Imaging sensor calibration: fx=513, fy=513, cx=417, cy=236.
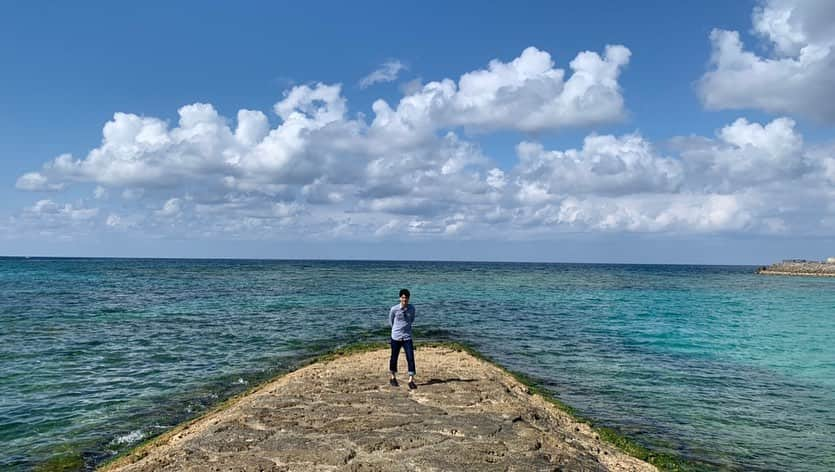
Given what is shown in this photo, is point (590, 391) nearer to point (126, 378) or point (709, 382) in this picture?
point (709, 382)

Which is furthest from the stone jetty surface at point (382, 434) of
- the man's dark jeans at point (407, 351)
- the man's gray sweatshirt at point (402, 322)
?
the man's gray sweatshirt at point (402, 322)

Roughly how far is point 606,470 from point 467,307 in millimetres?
38819

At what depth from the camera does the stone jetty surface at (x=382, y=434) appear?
991 cm

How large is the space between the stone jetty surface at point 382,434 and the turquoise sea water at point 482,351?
6.51ft

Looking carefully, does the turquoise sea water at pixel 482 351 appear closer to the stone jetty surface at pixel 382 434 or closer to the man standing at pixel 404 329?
the stone jetty surface at pixel 382 434

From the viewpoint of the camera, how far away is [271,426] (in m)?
11.9

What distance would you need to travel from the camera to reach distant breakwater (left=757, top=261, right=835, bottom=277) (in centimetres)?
15625

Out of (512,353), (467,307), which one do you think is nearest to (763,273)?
(467,307)

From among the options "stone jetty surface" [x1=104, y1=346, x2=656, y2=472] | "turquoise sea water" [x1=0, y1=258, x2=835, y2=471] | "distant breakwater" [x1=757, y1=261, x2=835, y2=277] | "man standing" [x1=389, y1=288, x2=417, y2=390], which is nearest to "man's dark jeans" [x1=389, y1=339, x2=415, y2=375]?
"man standing" [x1=389, y1=288, x2=417, y2=390]

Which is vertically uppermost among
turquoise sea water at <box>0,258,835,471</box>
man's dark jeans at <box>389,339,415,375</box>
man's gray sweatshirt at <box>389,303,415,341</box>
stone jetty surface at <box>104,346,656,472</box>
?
man's gray sweatshirt at <box>389,303,415,341</box>

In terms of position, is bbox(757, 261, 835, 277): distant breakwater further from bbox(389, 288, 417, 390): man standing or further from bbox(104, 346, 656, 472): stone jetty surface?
bbox(389, 288, 417, 390): man standing

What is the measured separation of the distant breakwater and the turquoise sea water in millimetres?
137322

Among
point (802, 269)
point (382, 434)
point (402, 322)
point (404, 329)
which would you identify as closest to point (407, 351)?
point (404, 329)

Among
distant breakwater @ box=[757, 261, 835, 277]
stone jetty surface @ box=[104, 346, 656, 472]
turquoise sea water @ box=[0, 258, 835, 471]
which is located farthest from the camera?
distant breakwater @ box=[757, 261, 835, 277]
